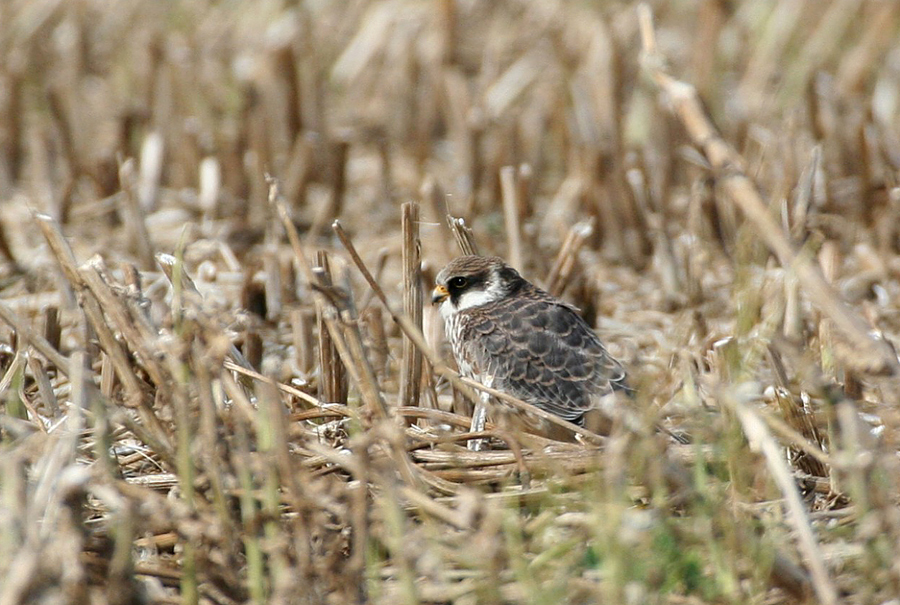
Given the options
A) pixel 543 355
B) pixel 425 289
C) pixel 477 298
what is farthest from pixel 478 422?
pixel 425 289

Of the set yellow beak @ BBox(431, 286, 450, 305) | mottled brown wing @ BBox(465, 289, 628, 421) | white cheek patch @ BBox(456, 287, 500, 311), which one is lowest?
mottled brown wing @ BBox(465, 289, 628, 421)

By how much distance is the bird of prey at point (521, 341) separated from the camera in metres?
3.73

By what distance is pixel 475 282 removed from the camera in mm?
4062

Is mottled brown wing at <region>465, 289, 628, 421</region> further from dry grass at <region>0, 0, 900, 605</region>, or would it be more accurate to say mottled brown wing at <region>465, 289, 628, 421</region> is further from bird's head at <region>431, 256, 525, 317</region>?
dry grass at <region>0, 0, 900, 605</region>

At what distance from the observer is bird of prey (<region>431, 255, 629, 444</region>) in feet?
12.3

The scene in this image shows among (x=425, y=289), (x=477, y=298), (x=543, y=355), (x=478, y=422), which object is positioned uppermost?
(x=425, y=289)

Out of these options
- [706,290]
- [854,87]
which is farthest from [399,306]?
[854,87]

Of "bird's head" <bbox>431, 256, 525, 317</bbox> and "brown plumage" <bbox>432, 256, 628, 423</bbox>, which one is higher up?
"bird's head" <bbox>431, 256, 525, 317</bbox>

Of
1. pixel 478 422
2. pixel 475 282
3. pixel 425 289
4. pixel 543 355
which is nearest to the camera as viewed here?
pixel 478 422

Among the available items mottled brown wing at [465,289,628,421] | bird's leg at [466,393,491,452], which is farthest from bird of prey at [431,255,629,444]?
bird's leg at [466,393,491,452]

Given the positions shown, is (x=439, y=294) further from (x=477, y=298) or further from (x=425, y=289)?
(x=425, y=289)

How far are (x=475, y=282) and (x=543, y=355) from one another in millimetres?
403

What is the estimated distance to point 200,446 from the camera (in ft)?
8.86

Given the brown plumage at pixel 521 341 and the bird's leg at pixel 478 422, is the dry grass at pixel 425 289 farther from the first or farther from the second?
the brown plumage at pixel 521 341
